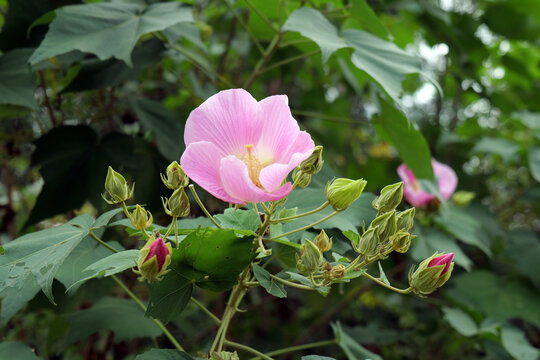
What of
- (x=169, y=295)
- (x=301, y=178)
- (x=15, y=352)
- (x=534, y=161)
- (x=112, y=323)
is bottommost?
(x=534, y=161)

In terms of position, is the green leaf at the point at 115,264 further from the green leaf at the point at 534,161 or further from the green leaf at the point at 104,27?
the green leaf at the point at 534,161

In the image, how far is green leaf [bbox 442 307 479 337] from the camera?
3.94 ft

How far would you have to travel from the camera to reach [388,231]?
21.1 inches

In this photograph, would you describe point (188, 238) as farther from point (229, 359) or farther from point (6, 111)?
point (6, 111)

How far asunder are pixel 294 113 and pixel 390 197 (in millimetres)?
694

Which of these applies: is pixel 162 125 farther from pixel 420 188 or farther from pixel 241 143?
pixel 420 188

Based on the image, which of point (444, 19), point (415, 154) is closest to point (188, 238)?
point (415, 154)

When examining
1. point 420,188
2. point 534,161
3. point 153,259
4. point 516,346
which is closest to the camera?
point 153,259

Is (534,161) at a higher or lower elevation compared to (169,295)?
lower

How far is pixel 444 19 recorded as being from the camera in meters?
1.48

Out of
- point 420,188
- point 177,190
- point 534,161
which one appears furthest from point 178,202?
point 534,161

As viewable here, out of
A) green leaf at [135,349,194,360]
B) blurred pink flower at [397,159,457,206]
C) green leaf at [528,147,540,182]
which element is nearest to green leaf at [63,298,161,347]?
green leaf at [135,349,194,360]

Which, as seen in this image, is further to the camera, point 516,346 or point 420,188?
point 420,188

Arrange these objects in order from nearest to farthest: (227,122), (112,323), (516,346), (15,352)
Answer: (227,122)
(15,352)
(112,323)
(516,346)
